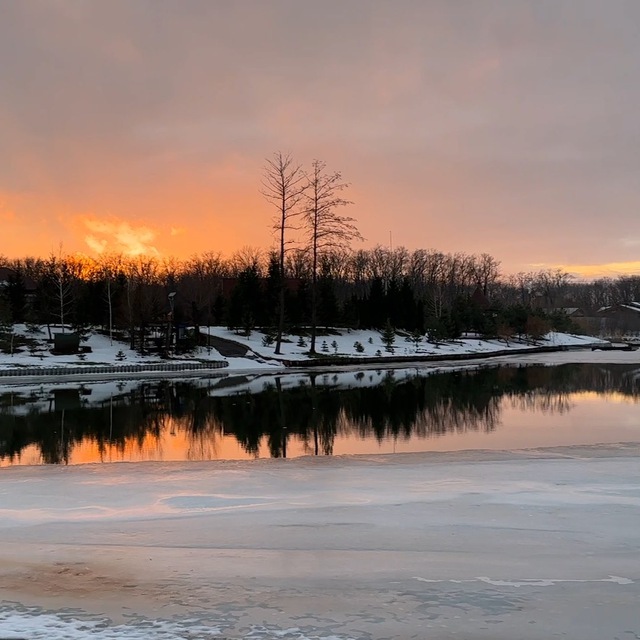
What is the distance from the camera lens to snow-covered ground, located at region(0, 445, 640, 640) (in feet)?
14.2

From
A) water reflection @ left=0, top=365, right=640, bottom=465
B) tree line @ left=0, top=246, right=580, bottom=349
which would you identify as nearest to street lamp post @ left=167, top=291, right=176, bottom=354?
tree line @ left=0, top=246, right=580, bottom=349

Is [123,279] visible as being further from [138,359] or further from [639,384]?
[639,384]

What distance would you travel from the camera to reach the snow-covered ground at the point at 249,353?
3269 centimetres

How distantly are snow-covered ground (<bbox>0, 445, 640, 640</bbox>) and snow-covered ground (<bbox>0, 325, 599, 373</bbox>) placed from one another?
2467 cm

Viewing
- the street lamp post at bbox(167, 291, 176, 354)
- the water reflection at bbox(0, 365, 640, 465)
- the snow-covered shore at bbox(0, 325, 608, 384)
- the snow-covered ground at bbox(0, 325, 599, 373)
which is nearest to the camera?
the water reflection at bbox(0, 365, 640, 465)

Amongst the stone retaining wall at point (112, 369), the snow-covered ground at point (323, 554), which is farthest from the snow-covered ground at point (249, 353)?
the snow-covered ground at point (323, 554)

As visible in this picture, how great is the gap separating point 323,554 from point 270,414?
1159cm

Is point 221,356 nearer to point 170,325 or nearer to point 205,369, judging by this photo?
point 170,325

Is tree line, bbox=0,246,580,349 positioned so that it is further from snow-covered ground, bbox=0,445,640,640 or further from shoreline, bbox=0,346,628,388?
snow-covered ground, bbox=0,445,640,640

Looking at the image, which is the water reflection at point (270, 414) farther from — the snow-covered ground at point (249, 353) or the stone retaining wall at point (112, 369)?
the snow-covered ground at point (249, 353)

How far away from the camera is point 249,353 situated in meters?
38.4

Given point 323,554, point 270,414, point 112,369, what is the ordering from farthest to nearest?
1. point 112,369
2. point 270,414
3. point 323,554

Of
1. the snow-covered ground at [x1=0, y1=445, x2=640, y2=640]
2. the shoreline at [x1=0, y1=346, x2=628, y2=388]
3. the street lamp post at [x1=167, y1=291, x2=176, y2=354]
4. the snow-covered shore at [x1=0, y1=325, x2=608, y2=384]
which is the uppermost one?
the street lamp post at [x1=167, y1=291, x2=176, y2=354]

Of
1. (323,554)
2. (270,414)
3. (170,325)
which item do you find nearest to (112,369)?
(170,325)
